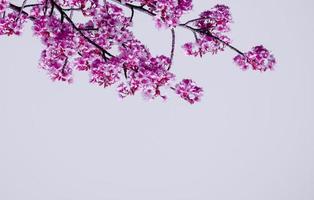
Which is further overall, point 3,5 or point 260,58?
point 260,58

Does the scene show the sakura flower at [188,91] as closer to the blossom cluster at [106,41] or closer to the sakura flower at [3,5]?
the blossom cluster at [106,41]

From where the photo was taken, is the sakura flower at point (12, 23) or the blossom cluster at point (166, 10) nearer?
the blossom cluster at point (166, 10)

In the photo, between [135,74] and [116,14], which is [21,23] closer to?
[116,14]

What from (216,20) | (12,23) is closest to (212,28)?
(216,20)

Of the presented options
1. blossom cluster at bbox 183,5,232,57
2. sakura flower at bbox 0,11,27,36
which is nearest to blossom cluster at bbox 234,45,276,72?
blossom cluster at bbox 183,5,232,57

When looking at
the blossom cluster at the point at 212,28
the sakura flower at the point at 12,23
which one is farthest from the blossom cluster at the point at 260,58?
the sakura flower at the point at 12,23

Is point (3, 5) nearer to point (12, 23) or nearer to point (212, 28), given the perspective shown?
point (12, 23)

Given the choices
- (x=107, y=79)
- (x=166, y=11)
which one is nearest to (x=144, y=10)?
(x=166, y=11)

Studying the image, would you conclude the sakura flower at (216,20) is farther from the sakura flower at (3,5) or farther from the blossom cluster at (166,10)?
the sakura flower at (3,5)

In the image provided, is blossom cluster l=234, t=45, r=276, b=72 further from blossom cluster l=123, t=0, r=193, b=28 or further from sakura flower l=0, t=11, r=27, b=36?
sakura flower l=0, t=11, r=27, b=36

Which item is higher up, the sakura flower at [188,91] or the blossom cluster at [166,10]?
the blossom cluster at [166,10]

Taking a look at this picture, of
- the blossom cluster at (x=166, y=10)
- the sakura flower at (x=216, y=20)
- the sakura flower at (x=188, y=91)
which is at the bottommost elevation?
the sakura flower at (x=188, y=91)

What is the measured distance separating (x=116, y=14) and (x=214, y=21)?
1.72 m

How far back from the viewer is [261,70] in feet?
23.8
